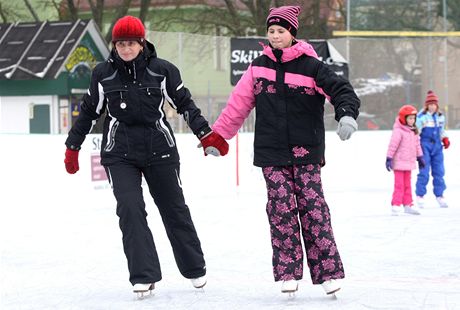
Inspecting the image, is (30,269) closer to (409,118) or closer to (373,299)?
(373,299)

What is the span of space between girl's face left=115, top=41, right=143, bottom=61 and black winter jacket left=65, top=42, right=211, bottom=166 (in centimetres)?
3

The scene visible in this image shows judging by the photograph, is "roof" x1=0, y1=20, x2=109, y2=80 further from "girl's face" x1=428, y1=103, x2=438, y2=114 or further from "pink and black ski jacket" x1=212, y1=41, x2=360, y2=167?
"pink and black ski jacket" x1=212, y1=41, x2=360, y2=167

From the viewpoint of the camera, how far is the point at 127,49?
5645mm

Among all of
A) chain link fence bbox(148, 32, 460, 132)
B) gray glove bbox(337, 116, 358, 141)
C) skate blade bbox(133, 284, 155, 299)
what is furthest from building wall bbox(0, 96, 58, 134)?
gray glove bbox(337, 116, 358, 141)

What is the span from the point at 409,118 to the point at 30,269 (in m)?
5.31

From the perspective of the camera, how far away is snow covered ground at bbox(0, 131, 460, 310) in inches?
227

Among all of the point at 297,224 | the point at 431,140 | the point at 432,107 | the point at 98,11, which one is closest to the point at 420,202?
the point at 431,140

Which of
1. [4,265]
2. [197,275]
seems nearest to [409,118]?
[4,265]

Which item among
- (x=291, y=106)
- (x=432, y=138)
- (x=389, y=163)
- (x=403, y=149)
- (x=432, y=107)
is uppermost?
(x=432, y=107)

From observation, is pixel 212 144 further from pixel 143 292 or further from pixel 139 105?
pixel 143 292

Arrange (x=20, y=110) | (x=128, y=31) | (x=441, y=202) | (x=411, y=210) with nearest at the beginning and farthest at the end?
(x=128, y=31), (x=411, y=210), (x=441, y=202), (x=20, y=110)

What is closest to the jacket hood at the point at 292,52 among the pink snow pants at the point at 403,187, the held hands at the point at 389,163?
the held hands at the point at 389,163

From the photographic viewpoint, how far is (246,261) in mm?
7395

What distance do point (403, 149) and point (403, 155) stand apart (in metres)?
0.06
